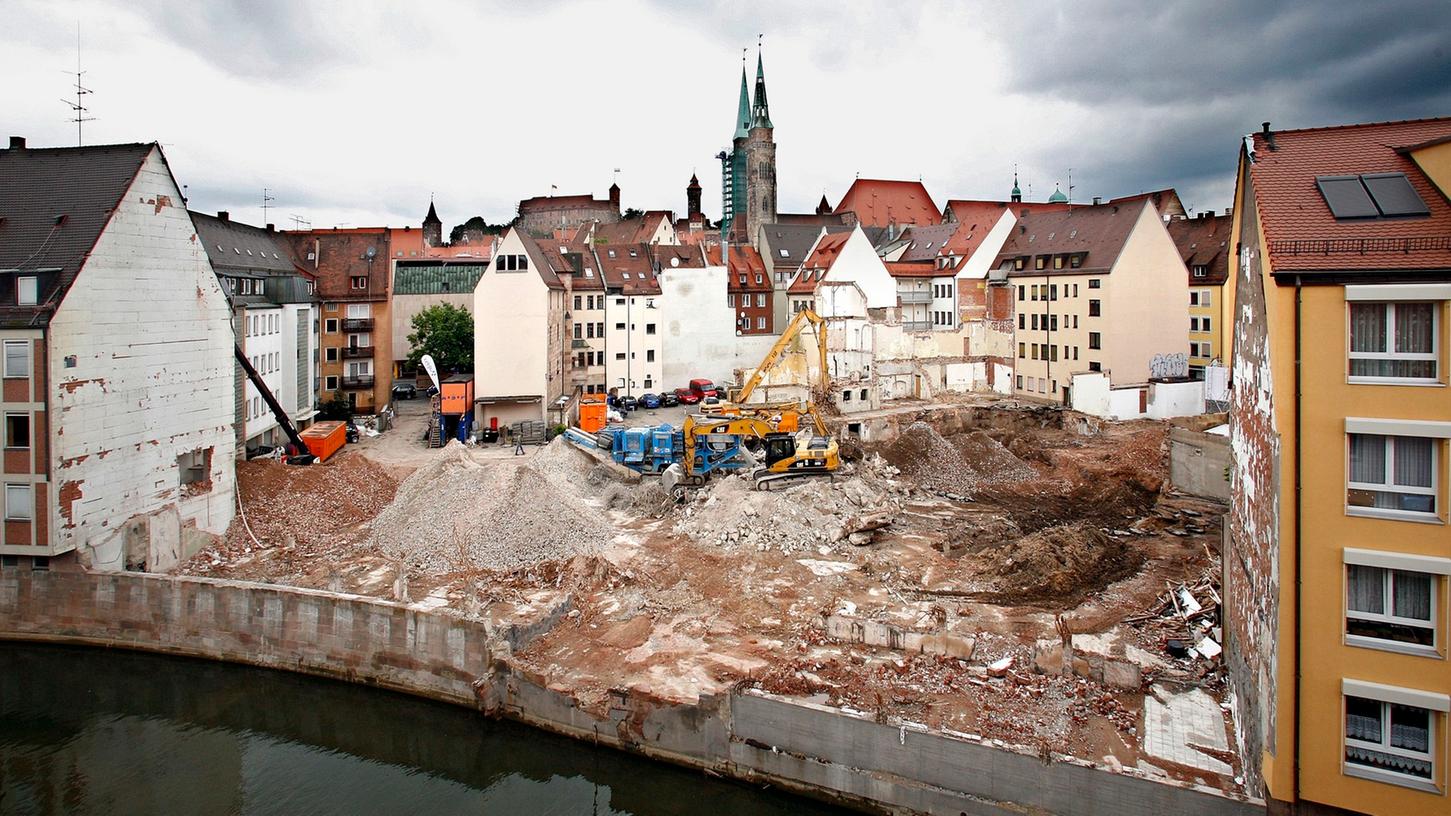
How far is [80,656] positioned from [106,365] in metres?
7.57

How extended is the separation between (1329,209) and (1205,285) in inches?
1677

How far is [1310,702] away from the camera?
12906 mm

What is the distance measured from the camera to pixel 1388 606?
41.4 feet

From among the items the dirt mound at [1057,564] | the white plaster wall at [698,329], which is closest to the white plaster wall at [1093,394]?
the dirt mound at [1057,564]

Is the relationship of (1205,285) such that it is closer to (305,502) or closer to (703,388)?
(703,388)

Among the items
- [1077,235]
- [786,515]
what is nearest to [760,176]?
[1077,235]

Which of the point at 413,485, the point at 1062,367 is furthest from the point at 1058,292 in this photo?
the point at 413,485

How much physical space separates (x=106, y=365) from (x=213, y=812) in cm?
1308

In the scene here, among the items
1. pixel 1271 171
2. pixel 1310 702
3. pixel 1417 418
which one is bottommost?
pixel 1310 702

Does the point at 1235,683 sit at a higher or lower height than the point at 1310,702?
lower

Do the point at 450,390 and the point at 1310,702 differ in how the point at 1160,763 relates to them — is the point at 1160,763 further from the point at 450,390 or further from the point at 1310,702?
the point at 450,390

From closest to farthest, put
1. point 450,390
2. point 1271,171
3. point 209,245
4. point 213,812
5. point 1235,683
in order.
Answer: point 1271,171 < point 1235,683 < point 213,812 < point 209,245 < point 450,390

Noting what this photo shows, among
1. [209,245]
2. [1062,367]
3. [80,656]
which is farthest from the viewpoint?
[1062,367]

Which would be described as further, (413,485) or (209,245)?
(209,245)
